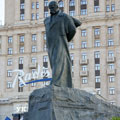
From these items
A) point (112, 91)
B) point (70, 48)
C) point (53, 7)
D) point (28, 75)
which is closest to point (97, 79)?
point (112, 91)

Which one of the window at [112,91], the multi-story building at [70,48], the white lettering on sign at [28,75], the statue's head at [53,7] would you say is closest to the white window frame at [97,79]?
the multi-story building at [70,48]

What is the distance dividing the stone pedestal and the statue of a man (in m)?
0.49

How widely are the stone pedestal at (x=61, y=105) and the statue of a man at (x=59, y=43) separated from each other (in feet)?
1.61

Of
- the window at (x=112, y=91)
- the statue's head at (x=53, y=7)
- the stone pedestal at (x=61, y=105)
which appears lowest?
the window at (x=112, y=91)

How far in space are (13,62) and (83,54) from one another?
10.3 m

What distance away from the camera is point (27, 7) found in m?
68.3

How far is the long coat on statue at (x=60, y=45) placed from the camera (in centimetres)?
1141

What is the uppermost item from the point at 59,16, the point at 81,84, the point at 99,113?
the point at 59,16

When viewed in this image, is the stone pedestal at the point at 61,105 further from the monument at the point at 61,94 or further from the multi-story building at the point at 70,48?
the multi-story building at the point at 70,48

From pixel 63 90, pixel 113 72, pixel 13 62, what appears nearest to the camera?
pixel 63 90

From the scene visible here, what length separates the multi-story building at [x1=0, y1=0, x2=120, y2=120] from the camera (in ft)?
202

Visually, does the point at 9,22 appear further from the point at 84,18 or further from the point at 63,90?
the point at 63,90

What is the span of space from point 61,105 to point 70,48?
5442 centimetres

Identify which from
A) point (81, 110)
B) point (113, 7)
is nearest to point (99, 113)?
point (81, 110)
